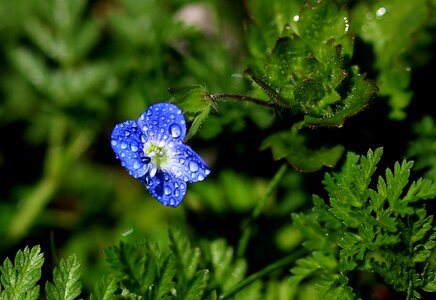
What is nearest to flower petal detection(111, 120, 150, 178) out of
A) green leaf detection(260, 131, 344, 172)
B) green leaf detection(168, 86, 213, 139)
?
green leaf detection(168, 86, 213, 139)

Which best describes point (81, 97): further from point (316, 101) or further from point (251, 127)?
point (316, 101)

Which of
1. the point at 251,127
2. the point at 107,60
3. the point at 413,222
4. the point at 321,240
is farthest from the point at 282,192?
the point at 107,60

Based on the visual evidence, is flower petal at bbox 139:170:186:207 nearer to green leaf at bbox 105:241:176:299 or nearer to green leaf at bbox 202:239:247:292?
green leaf at bbox 105:241:176:299

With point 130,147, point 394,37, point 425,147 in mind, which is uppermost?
point 394,37

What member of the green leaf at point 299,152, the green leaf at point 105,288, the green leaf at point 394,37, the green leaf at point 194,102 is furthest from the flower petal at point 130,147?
the green leaf at point 394,37

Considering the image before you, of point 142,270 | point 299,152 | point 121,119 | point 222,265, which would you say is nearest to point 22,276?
point 142,270

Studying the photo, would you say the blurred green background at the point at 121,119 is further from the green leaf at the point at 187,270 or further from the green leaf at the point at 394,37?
the green leaf at the point at 187,270

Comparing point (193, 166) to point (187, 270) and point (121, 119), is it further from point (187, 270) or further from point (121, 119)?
point (121, 119)

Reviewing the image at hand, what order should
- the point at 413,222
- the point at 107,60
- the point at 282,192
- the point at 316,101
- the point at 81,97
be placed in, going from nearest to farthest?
the point at 413,222 < the point at 316,101 < the point at 282,192 < the point at 81,97 < the point at 107,60
